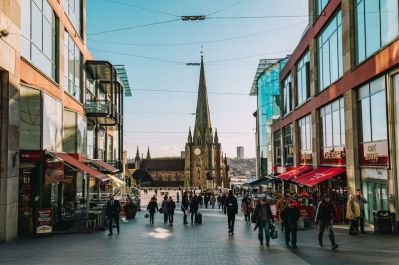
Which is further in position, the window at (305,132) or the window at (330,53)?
the window at (305,132)

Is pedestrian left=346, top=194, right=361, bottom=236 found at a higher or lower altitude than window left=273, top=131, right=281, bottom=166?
lower

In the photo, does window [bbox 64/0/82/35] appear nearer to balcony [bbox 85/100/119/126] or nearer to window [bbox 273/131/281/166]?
balcony [bbox 85/100/119/126]

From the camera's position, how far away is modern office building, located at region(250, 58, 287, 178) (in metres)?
52.8

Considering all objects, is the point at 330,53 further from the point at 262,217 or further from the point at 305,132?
the point at 262,217

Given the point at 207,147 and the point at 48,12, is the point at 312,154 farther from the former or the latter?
the point at 207,147

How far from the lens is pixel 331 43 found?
938 inches

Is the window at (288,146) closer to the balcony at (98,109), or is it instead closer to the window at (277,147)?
the window at (277,147)

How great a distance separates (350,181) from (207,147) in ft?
334

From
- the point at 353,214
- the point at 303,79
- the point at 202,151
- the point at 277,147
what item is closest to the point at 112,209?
the point at 353,214

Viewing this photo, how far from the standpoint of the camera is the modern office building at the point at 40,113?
1477cm

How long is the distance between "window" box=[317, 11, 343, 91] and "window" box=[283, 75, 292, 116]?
11132 mm

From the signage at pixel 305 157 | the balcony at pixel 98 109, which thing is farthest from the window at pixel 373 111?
the balcony at pixel 98 109

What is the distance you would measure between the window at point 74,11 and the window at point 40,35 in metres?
3.53

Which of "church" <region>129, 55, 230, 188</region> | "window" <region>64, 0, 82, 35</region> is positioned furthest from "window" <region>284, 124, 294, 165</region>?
"church" <region>129, 55, 230, 188</region>
